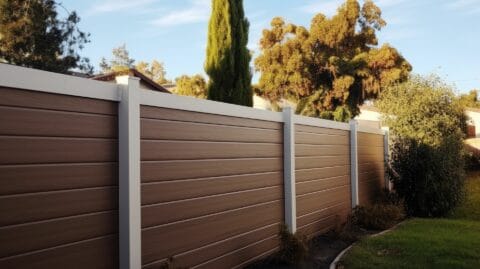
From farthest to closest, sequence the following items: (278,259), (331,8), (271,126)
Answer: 1. (331,8)
2. (271,126)
3. (278,259)

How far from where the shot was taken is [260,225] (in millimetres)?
5883

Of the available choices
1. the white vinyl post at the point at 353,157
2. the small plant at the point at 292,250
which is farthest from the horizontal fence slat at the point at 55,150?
the white vinyl post at the point at 353,157

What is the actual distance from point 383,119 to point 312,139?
6675 millimetres

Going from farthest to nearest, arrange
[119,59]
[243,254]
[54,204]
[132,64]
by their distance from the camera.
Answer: [132,64]
[119,59]
[243,254]
[54,204]

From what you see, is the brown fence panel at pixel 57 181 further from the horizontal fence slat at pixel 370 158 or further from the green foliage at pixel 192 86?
the green foliage at pixel 192 86

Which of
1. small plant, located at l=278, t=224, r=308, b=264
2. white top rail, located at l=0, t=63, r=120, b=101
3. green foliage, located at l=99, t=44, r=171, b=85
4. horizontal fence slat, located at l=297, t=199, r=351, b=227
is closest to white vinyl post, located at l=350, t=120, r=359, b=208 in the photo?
horizontal fence slat, located at l=297, t=199, r=351, b=227

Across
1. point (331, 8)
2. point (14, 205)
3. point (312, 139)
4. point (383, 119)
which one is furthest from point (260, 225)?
point (331, 8)

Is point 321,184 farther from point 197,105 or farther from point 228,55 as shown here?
point 197,105

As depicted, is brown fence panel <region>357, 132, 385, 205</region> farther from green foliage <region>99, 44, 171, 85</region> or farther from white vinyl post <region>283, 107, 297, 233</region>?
green foliage <region>99, 44, 171, 85</region>

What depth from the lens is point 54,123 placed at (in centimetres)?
314

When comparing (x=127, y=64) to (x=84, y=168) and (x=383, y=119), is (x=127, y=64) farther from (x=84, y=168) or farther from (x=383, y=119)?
(x=84, y=168)

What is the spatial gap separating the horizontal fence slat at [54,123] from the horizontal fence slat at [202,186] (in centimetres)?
62

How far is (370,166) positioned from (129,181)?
7906 mm

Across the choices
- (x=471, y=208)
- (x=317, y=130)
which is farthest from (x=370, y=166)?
(x=471, y=208)
